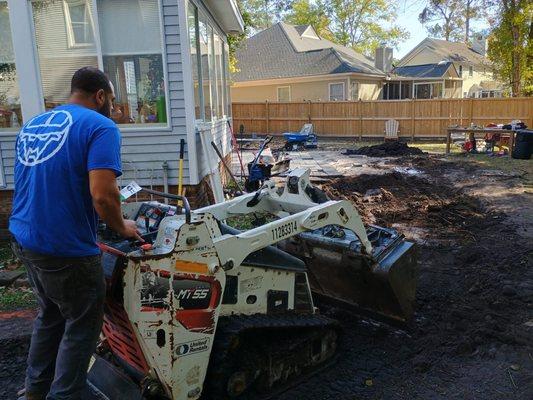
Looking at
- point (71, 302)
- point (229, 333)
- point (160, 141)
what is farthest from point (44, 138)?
point (160, 141)

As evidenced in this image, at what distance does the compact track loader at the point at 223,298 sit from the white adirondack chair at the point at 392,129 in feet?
64.8

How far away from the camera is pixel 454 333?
4098 mm

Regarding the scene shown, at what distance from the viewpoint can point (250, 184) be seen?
10.0 meters

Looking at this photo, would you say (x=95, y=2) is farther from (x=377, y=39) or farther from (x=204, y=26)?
(x=377, y=39)

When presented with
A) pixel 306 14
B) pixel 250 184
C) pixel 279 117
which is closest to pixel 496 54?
pixel 279 117

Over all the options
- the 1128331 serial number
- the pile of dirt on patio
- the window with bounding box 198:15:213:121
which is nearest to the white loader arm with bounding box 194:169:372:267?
the 1128331 serial number

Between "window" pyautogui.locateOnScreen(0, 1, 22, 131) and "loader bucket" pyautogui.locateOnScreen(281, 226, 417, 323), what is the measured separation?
15.9 feet

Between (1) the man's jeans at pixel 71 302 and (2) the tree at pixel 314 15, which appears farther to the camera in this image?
(2) the tree at pixel 314 15

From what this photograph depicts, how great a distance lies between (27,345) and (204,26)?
650cm

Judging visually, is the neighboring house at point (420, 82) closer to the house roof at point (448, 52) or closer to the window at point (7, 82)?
the house roof at point (448, 52)

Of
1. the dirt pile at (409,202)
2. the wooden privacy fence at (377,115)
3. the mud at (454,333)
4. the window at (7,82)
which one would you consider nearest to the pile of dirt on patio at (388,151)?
the wooden privacy fence at (377,115)

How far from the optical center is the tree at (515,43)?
22.1 m

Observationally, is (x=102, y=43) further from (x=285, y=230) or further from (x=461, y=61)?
(x=461, y=61)

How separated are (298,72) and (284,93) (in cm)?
168
